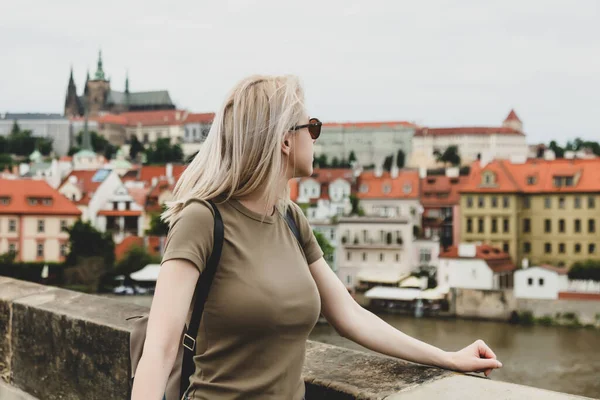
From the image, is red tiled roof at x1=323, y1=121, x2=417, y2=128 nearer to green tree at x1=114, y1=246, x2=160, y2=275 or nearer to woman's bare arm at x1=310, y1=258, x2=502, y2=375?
green tree at x1=114, y1=246, x2=160, y2=275

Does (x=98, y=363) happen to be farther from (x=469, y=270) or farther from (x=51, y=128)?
(x=51, y=128)

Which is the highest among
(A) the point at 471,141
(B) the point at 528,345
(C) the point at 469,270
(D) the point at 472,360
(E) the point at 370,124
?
(E) the point at 370,124

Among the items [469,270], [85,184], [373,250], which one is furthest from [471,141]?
[469,270]

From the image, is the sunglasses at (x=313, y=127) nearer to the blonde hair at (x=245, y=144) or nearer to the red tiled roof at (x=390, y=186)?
the blonde hair at (x=245, y=144)

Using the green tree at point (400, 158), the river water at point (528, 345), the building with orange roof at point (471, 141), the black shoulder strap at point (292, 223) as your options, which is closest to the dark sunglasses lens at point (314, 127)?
the black shoulder strap at point (292, 223)

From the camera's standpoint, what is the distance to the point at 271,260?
4.75 ft

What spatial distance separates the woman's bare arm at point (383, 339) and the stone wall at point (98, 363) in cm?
3

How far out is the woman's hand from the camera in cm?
170

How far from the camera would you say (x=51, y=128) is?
9800cm

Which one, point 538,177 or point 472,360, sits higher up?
point 538,177

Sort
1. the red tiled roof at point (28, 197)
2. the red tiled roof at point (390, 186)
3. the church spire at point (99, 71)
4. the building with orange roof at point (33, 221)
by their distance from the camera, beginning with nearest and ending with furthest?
the building with orange roof at point (33, 221), the red tiled roof at point (28, 197), the red tiled roof at point (390, 186), the church spire at point (99, 71)

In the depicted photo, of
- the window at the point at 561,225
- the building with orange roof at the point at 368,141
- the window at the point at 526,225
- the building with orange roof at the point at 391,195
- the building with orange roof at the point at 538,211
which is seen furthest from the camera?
the building with orange roof at the point at 368,141

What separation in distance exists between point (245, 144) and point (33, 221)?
40587 millimetres

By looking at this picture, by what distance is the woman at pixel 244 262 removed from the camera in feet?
4.40
